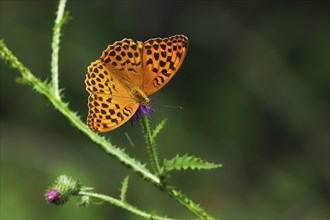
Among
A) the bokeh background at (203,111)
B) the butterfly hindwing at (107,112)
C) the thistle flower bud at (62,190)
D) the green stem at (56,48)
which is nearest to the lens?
the butterfly hindwing at (107,112)

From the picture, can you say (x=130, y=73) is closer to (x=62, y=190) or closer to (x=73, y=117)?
(x=73, y=117)

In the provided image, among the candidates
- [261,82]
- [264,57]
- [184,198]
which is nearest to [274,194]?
[261,82]

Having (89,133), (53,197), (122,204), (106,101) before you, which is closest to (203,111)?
(53,197)

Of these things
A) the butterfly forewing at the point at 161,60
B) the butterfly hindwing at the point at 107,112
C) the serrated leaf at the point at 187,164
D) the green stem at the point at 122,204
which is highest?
the butterfly forewing at the point at 161,60

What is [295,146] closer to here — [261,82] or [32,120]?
[261,82]

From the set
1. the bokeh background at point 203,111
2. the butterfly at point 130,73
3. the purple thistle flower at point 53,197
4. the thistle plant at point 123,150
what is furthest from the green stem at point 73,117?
the bokeh background at point 203,111

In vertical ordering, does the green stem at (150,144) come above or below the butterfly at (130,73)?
below

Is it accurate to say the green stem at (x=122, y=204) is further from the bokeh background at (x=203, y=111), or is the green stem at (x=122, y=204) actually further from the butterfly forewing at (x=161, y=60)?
the bokeh background at (x=203, y=111)

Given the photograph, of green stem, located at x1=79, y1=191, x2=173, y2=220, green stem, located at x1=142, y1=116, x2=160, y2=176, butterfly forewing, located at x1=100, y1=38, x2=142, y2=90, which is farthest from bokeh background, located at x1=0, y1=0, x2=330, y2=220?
butterfly forewing, located at x1=100, y1=38, x2=142, y2=90
